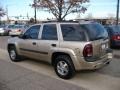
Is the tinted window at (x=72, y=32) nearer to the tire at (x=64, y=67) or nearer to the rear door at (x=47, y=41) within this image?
the rear door at (x=47, y=41)

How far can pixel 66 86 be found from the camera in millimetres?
5520

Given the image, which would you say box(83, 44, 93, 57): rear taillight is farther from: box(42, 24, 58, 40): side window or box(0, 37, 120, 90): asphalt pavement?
box(42, 24, 58, 40): side window

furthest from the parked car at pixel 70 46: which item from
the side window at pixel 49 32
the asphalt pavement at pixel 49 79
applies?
the asphalt pavement at pixel 49 79

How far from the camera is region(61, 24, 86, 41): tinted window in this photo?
5.71 meters

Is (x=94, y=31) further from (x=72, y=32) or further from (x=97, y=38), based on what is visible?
(x=72, y=32)

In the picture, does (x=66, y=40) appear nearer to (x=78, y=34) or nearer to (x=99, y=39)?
(x=78, y=34)

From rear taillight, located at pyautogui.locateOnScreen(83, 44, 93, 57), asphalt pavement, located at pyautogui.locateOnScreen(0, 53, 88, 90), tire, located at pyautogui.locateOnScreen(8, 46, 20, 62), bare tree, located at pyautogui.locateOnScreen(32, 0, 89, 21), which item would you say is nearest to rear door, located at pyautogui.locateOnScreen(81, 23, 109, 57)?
rear taillight, located at pyautogui.locateOnScreen(83, 44, 93, 57)

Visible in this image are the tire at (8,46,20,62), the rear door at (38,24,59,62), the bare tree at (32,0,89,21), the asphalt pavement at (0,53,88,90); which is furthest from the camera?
the bare tree at (32,0,89,21)

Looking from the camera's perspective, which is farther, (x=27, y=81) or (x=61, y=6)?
(x=61, y=6)

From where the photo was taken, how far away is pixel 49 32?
6.71 m

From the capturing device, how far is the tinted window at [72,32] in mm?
5715

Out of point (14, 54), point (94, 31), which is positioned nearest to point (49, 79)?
point (94, 31)

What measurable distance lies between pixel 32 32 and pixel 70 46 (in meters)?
2.18

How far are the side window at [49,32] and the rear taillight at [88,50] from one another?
3.86 ft
